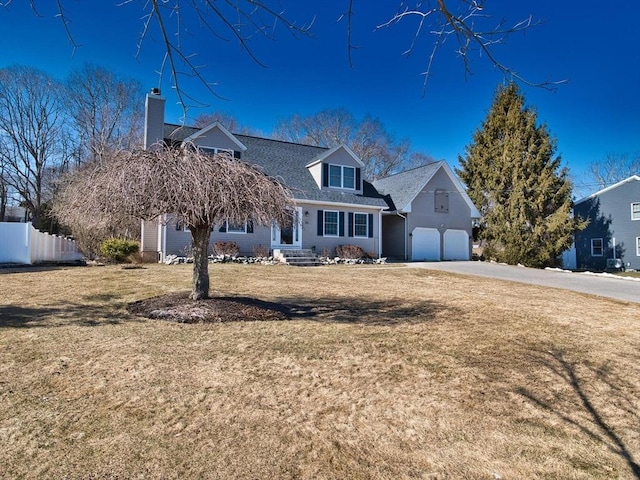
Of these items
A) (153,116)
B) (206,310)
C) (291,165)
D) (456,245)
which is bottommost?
(206,310)

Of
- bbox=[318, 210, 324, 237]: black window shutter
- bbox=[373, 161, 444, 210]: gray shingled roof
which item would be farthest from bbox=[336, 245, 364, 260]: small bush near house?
bbox=[373, 161, 444, 210]: gray shingled roof

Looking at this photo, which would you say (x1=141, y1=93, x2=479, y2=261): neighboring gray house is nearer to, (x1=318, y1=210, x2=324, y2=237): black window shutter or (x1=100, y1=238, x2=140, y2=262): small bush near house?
(x1=318, y1=210, x2=324, y2=237): black window shutter

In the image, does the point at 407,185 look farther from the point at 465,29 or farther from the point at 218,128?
the point at 465,29

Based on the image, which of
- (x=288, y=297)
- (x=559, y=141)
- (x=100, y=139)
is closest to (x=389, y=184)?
(x=559, y=141)

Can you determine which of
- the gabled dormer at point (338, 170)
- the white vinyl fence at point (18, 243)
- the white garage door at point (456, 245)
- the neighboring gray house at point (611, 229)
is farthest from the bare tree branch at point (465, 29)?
the neighboring gray house at point (611, 229)

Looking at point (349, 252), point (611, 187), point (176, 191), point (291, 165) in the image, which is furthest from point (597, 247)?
point (176, 191)

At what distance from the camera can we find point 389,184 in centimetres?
2531

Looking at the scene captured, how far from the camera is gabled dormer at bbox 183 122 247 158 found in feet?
58.3

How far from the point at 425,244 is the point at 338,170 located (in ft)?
21.6

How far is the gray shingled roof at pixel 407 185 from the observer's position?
22.0 meters

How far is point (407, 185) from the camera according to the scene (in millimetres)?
23250

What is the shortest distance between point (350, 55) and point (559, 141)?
2393 cm

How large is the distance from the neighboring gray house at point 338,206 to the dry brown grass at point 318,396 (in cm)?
1117

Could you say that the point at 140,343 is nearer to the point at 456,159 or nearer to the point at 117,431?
the point at 117,431
